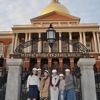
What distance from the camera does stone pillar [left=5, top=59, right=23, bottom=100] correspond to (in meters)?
7.28

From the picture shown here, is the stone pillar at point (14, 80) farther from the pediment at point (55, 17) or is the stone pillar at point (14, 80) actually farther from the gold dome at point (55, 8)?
Result: the gold dome at point (55, 8)

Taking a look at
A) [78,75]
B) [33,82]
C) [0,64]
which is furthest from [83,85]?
[0,64]

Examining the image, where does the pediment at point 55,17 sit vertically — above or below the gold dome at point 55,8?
below

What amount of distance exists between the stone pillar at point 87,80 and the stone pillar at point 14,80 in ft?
9.33

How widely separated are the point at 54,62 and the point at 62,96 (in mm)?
29405

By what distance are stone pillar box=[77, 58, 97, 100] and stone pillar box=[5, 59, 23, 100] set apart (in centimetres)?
285

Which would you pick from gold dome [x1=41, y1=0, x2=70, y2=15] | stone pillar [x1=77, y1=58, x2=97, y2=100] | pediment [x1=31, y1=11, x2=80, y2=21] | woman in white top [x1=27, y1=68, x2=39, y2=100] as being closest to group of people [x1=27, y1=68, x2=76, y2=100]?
woman in white top [x1=27, y1=68, x2=39, y2=100]

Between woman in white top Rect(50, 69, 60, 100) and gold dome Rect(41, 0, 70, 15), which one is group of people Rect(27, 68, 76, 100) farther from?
gold dome Rect(41, 0, 70, 15)

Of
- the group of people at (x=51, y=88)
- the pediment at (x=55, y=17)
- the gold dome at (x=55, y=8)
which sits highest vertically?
the gold dome at (x=55, y=8)

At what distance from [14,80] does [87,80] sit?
3.23 m

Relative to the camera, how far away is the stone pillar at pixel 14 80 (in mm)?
7275

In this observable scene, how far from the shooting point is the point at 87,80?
24.6 feet

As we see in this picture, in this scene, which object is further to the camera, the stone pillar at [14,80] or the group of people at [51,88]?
the stone pillar at [14,80]

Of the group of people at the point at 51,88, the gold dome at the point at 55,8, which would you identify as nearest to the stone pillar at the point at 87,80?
the group of people at the point at 51,88
